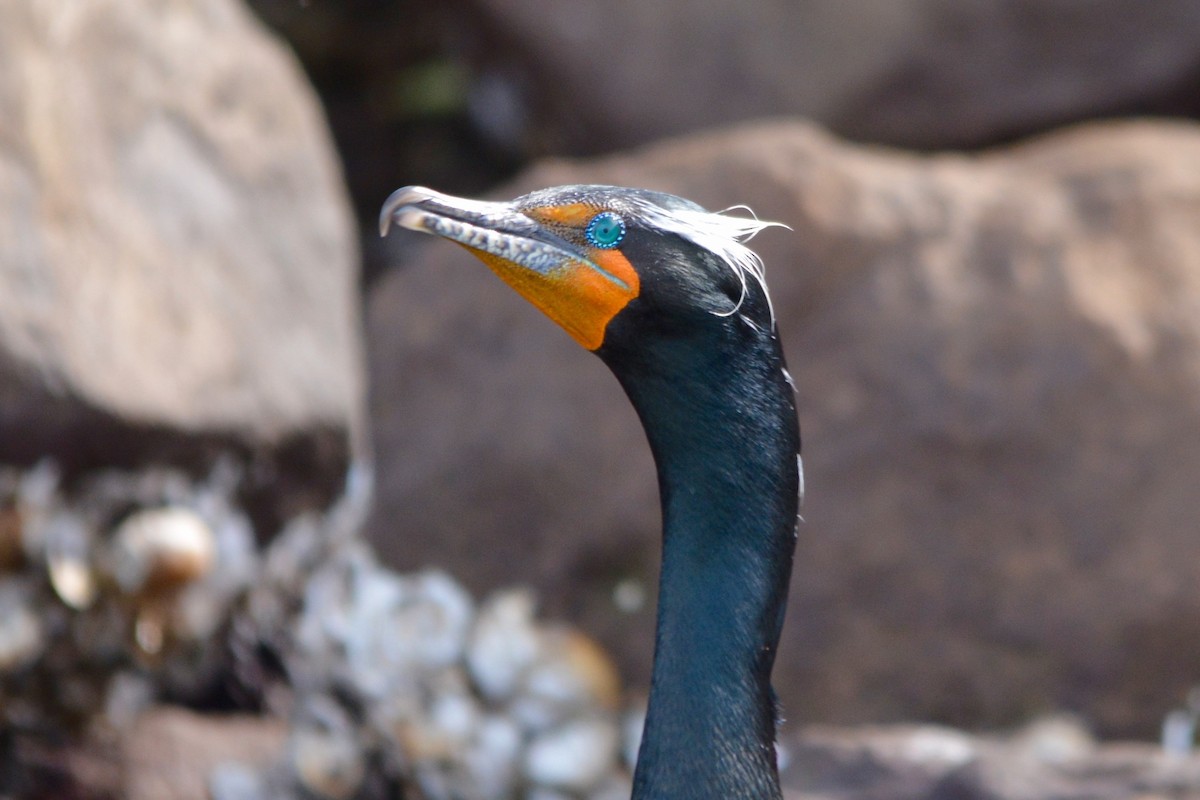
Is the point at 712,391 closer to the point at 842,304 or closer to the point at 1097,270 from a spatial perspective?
the point at 842,304

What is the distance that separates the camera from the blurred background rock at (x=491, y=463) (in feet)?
10.8

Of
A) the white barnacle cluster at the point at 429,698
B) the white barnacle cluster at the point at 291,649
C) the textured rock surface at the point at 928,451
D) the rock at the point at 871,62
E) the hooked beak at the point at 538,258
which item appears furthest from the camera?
the rock at the point at 871,62

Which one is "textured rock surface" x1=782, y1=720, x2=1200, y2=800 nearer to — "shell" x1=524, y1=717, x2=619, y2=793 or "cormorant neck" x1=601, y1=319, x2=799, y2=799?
"shell" x1=524, y1=717, x2=619, y2=793

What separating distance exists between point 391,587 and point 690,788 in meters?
1.91

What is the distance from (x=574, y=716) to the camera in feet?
11.8

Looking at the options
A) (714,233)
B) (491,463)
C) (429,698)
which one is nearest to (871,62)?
(491,463)

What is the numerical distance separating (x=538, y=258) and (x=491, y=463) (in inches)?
95.1

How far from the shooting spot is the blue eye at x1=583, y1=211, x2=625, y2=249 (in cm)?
194

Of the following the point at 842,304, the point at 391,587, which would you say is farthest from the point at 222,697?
the point at 842,304

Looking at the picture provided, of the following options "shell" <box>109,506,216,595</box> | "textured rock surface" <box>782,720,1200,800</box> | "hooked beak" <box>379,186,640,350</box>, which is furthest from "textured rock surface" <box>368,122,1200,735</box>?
"hooked beak" <box>379,186,640,350</box>

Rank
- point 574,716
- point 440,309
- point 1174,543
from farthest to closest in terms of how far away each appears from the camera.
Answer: point 440,309, point 1174,543, point 574,716

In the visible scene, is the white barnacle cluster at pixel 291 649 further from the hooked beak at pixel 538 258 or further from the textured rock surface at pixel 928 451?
the hooked beak at pixel 538 258


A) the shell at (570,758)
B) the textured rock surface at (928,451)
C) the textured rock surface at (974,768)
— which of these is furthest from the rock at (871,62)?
the shell at (570,758)

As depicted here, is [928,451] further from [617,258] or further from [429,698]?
[617,258]
